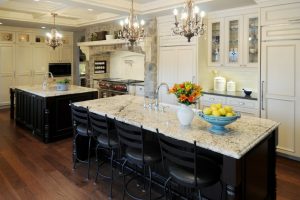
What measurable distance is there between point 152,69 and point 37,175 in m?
3.46

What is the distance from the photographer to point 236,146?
189cm

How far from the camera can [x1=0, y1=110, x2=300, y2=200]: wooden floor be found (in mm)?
2943

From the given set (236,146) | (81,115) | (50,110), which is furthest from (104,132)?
(50,110)

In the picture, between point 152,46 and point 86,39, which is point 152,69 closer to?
point 152,46

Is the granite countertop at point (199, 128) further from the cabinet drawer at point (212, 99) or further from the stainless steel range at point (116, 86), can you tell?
the stainless steel range at point (116, 86)

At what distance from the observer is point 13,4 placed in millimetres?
5703

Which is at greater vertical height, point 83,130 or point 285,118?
point 285,118

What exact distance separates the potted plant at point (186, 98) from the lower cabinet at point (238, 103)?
7.14ft

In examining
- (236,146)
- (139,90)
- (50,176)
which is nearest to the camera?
(236,146)

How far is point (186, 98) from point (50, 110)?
3266 millimetres

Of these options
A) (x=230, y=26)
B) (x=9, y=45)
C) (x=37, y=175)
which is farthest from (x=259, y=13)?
(x=9, y=45)

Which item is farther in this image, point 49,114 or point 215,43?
point 215,43

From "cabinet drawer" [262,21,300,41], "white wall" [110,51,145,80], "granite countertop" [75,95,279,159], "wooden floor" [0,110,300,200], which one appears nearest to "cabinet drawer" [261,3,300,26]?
"cabinet drawer" [262,21,300,41]

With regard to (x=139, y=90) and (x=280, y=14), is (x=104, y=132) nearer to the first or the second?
(x=280, y=14)
